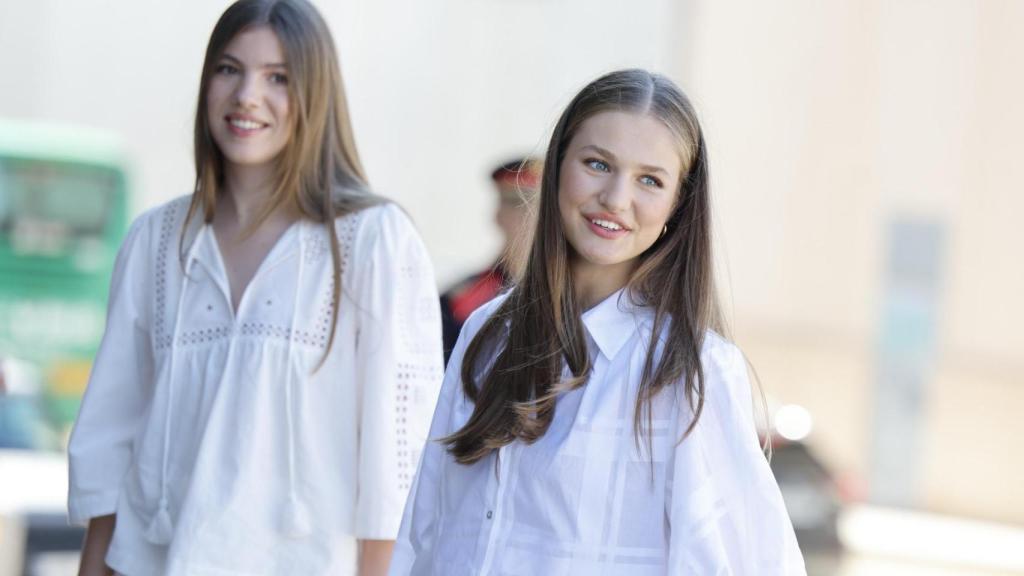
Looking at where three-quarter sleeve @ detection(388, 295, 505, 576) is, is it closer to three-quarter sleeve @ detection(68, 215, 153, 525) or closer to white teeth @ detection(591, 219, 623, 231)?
white teeth @ detection(591, 219, 623, 231)

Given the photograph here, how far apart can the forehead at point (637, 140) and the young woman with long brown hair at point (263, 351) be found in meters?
0.63

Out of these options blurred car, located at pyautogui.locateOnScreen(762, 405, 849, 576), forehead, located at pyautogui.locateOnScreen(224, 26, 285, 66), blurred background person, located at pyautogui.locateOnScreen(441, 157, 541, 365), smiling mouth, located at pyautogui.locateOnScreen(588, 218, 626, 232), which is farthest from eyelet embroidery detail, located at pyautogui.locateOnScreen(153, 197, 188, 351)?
blurred car, located at pyautogui.locateOnScreen(762, 405, 849, 576)

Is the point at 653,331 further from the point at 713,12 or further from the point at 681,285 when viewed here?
the point at 713,12

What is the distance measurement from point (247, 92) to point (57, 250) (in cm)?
1147

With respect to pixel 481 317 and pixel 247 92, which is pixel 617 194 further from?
pixel 247 92

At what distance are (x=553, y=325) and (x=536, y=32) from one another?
54.4ft

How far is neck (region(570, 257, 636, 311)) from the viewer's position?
2.54 m

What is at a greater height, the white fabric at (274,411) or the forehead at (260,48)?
the forehead at (260,48)

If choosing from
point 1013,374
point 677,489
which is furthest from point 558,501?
point 1013,374

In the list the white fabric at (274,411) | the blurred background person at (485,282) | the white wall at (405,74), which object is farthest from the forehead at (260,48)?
the white wall at (405,74)

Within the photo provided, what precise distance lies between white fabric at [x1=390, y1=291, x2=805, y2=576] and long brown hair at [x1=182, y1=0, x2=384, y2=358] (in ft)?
2.33

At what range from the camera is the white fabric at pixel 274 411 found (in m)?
2.85

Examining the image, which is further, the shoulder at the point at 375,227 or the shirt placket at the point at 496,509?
the shoulder at the point at 375,227

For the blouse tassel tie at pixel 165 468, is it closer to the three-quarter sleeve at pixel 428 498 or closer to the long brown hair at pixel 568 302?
the three-quarter sleeve at pixel 428 498
